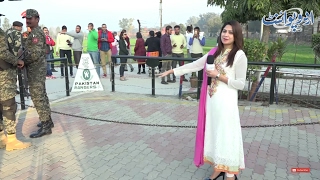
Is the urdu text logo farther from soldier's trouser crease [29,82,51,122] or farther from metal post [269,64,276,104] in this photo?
soldier's trouser crease [29,82,51,122]

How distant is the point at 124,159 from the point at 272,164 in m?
1.94

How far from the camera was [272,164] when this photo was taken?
3.68 m

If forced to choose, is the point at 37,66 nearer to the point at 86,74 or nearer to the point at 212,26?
the point at 86,74

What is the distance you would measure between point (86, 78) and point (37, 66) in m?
3.38

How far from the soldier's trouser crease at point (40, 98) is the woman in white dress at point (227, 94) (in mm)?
2820

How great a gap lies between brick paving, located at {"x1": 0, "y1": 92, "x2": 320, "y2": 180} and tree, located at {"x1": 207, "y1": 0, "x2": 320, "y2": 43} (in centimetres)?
248

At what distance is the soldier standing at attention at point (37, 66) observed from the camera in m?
4.23

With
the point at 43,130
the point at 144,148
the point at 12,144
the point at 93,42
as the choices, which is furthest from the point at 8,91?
the point at 93,42

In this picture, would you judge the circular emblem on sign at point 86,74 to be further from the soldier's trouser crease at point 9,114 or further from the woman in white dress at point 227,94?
the woman in white dress at point 227,94

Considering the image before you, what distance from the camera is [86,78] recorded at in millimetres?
7773

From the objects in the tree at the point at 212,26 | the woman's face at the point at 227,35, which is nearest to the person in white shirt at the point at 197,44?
the woman's face at the point at 227,35

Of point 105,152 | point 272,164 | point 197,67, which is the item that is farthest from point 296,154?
point 105,152

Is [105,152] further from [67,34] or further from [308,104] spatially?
[67,34]

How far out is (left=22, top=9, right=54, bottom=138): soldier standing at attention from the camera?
167 inches
